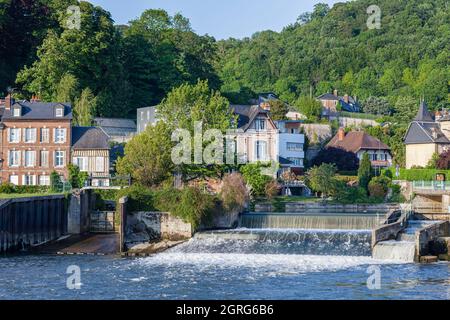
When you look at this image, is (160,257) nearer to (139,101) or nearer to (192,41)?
(139,101)

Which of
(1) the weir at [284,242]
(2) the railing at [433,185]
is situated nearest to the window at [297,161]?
(2) the railing at [433,185]

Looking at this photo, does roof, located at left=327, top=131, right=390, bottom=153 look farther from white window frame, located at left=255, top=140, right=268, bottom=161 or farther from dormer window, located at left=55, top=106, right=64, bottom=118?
dormer window, located at left=55, top=106, right=64, bottom=118

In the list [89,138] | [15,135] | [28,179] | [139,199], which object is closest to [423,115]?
[89,138]

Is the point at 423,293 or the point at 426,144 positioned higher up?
the point at 426,144

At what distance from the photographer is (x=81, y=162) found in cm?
7525

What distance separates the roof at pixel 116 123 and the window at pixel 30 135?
16216 millimetres

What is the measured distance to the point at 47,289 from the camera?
39.9 metres

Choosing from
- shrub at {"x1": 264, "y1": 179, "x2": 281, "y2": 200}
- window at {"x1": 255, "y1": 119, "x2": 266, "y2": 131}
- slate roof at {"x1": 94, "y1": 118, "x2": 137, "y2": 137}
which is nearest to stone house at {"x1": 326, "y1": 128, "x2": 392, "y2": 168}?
window at {"x1": 255, "y1": 119, "x2": 266, "y2": 131}

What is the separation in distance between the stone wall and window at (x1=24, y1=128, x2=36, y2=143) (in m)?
18.7

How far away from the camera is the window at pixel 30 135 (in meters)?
75.2

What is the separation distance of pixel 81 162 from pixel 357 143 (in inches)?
1355

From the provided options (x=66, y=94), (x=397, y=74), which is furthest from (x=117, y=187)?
(x=397, y=74)

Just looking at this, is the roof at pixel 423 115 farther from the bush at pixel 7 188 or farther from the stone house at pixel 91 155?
the bush at pixel 7 188

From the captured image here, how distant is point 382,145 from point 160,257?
5067 centimetres
